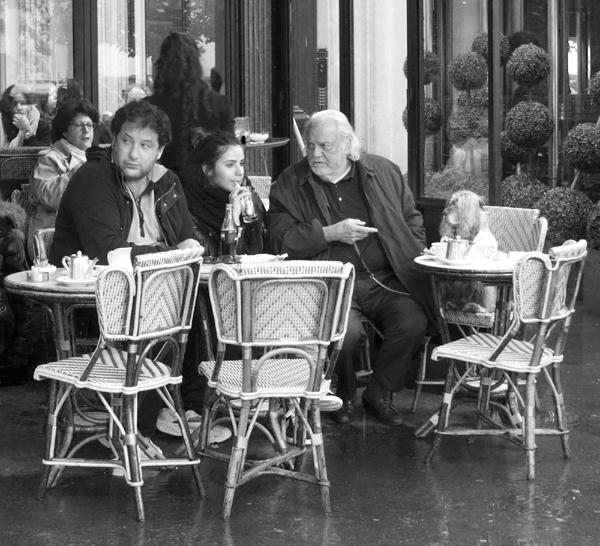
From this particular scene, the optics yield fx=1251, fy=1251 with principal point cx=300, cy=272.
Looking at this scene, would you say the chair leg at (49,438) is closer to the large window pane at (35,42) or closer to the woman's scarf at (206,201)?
the woman's scarf at (206,201)

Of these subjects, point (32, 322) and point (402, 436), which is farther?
point (32, 322)

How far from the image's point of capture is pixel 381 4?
9.73 meters

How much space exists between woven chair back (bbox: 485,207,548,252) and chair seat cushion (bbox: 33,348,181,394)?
240 cm

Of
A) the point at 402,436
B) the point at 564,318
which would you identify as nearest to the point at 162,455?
the point at 402,436

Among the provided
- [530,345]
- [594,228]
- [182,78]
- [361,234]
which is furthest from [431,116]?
[530,345]

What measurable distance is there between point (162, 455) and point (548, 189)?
19.2ft

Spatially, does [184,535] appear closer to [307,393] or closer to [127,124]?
[307,393]

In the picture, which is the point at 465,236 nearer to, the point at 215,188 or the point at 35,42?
the point at 215,188

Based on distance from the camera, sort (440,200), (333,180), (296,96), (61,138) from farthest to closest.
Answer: (296,96) → (440,200) → (61,138) → (333,180)

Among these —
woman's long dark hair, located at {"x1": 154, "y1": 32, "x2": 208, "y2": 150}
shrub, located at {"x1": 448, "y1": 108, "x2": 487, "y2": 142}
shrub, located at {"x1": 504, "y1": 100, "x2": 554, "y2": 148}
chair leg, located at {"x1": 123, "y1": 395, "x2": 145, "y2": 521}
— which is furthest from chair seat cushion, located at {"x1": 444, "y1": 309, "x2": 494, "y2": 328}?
shrub, located at {"x1": 504, "y1": 100, "x2": 554, "y2": 148}

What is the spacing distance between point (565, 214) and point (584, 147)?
0.51m

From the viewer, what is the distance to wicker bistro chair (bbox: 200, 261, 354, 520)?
4344 mm

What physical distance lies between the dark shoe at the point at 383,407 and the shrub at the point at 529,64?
188 inches

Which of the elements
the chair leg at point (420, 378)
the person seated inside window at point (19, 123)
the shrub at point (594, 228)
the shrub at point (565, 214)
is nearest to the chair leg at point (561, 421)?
the chair leg at point (420, 378)
